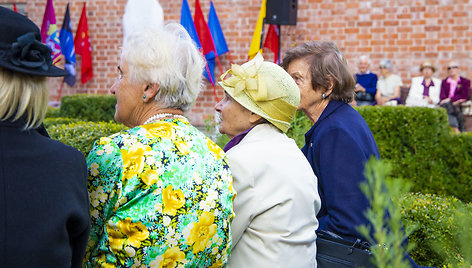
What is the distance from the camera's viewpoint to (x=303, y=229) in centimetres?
226

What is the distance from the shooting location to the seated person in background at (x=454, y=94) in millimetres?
9609

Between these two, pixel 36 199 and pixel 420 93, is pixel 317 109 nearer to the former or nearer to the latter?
pixel 36 199

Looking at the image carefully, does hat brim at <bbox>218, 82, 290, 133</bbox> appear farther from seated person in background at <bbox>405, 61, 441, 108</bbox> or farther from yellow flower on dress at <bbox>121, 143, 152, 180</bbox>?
seated person in background at <bbox>405, 61, 441, 108</bbox>


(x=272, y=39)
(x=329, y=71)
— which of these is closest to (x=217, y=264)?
(x=329, y=71)

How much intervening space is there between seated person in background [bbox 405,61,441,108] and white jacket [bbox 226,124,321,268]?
8.03 m

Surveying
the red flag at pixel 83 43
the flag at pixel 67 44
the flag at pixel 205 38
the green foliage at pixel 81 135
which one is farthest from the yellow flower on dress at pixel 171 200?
the flag at pixel 67 44

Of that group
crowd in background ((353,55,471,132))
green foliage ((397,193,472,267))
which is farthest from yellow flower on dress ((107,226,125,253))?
crowd in background ((353,55,471,132))

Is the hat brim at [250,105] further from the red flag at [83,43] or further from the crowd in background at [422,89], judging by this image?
the red flag at [83,43]

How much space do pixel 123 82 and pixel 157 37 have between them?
21 centimetres

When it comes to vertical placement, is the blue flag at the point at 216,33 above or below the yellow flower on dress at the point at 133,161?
A: below

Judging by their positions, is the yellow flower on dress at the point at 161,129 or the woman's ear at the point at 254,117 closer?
the yellow flower on dress at the point at 161,129

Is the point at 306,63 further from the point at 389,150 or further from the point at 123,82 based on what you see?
the point at 389,150

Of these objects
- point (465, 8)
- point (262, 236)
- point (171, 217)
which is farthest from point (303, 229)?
point (465, 8)

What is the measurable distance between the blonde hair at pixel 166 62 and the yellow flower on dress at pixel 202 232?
45 centimetres
